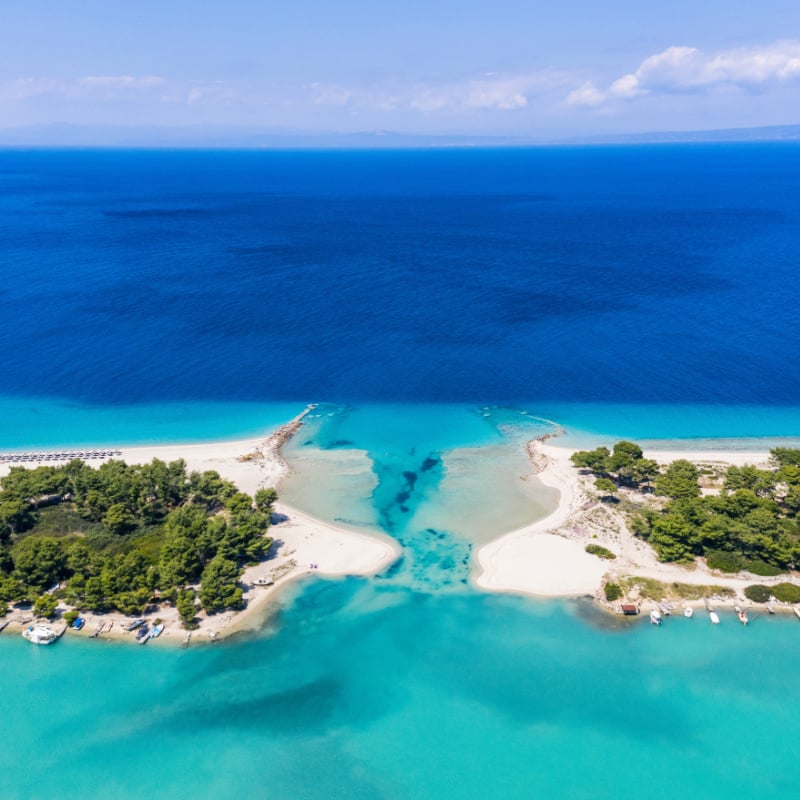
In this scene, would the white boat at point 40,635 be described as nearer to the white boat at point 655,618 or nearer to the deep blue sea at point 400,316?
the deep blue sea at point 400,316

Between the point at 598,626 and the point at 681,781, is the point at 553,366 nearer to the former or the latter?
the point at 598,626

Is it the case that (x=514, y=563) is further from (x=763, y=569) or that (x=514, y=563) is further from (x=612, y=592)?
(x=763, y=569)

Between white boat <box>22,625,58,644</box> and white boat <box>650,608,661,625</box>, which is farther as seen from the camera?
white boat <box>650,608,661,625</box>

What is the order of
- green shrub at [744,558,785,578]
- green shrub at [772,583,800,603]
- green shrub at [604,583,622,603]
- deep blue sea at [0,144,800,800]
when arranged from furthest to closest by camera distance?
green shrub at [744,558,785,578] < green shrub at [604,583,622,603] < green shrub at [772,583,800,603] < deep blue sea at [0,144,800,800]

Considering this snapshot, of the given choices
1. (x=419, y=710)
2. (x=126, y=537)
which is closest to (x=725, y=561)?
(x=419, y=710)

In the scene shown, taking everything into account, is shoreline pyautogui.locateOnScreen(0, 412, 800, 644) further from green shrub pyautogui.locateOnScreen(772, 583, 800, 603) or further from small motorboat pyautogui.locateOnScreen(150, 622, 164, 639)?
green shrub pyautogui.locateOnScreen(772, 583, 800, 603)

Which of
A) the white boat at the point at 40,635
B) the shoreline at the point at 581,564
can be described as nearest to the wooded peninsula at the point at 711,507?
the shoreline at the point at 581,564

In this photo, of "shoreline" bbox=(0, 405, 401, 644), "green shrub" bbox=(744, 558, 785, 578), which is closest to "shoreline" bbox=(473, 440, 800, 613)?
"green shrub" bbox=(744, 558, 785, 578)
